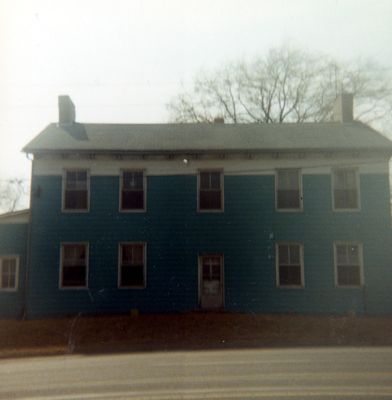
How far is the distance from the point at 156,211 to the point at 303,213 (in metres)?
6.20

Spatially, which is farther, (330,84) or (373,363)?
(330,84)

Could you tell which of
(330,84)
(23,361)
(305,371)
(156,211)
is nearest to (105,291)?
(156,211)

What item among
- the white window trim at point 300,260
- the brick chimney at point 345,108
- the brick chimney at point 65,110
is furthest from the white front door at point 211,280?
the brick chimney at point 345,108

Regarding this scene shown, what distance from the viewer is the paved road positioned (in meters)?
8.23

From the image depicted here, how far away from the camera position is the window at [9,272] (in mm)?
21797

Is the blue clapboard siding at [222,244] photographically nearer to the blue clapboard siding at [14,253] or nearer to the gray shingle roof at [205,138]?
the blue clapboard siding at [14,253]

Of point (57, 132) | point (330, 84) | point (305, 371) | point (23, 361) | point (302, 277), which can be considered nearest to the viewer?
point (305, 371)

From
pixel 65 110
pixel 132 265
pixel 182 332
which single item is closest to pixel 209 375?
pixel 182 332

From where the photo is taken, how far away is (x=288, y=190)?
21859 millimetres

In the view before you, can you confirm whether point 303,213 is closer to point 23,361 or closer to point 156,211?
point 156,211

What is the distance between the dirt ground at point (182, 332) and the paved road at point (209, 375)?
173 cm

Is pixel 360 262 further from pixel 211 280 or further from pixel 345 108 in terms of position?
pixel 345 108

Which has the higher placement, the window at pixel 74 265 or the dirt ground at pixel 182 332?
the window at pixel 74 265

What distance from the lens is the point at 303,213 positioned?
21.6 metres
